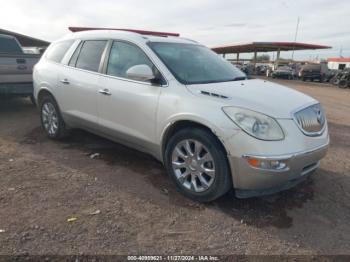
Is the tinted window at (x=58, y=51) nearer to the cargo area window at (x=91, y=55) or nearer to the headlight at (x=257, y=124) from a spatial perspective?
the cargo area window at (x=91, y=55)

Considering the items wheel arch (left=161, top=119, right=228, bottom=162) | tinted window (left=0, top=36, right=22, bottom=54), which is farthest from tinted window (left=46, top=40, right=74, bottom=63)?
tinted window (left=0, top=36, right=22, bottom=54)

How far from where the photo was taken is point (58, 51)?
5.79 metres

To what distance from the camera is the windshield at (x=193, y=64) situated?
4.14m

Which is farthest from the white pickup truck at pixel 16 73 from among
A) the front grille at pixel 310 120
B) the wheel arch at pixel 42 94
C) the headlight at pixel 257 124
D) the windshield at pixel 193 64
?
the front grille at pixel 310 120

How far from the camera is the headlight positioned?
3322 millimetres

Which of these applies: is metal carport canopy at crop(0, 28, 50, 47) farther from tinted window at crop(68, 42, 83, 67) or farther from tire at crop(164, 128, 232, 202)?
tire at crop(164, 128, 232, 202)

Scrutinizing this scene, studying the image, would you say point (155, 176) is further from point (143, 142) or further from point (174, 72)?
point (174, 72)

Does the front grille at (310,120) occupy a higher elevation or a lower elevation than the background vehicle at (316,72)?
higher

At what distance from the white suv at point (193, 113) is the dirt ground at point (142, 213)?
331mm

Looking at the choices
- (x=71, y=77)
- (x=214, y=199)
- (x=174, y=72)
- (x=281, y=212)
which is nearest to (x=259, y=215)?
(x=281, y=212)

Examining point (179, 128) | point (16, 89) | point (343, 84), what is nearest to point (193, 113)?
point (179, 128)

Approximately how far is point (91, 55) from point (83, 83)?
0.44 metres

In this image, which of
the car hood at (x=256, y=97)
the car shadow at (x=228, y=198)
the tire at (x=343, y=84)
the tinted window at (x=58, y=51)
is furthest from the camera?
the tire at (x=343, y=84)

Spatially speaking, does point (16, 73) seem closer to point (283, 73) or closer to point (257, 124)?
point (257, 124)
